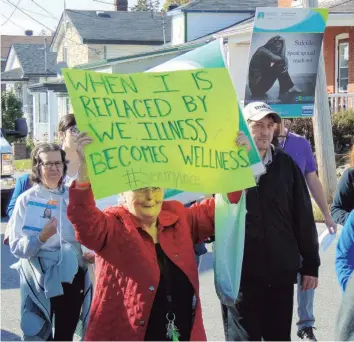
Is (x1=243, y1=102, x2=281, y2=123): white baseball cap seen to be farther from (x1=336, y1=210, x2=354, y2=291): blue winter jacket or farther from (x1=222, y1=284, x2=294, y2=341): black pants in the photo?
(x1=222, y1=284, x2=294, y2=341): black pants

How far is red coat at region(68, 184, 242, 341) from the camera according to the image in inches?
139

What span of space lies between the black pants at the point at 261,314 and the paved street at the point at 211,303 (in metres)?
1.76

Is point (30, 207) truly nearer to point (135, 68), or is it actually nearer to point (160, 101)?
point (160, 101)

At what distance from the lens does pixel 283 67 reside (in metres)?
9.96

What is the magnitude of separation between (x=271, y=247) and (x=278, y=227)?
0.41 feet

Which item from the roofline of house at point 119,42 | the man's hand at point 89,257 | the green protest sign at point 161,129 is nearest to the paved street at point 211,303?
the man's hand at point 89,257

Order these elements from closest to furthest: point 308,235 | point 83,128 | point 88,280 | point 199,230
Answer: point 83,128, point 199,230, point 308,235, point 88,280

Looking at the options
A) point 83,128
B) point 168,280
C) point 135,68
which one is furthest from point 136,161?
point 135,68

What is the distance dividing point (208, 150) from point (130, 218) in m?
0.49

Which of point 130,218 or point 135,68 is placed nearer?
point 130,218

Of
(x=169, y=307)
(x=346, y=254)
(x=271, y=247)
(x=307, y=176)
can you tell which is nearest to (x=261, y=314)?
(x=271, y=247)

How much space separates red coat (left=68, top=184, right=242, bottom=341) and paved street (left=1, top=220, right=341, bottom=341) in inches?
113

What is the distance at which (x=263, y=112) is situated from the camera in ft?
15.3

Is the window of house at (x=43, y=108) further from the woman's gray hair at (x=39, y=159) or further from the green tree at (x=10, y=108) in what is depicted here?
the woman's gray hair at (x=39, y=159)
